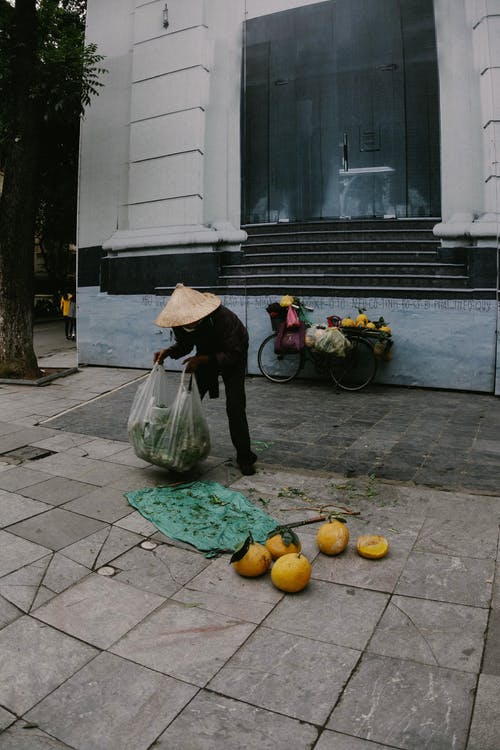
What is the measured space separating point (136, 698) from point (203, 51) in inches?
384

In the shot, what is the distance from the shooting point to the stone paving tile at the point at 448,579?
2871 mm

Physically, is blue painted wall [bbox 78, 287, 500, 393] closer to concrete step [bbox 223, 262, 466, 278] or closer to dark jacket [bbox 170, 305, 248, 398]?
concrete step [bbox 223, 262, 466, 278]

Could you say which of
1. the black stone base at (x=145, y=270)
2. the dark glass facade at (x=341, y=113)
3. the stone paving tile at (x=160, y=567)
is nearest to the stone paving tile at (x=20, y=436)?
the stone paving tile at (x=160, y=567)

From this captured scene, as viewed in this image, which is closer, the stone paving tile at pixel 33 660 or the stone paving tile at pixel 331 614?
the stone paving tile at pixel 33 660

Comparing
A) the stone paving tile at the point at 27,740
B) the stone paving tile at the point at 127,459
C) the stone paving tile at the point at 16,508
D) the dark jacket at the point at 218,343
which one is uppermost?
the dark jacket at the point at 218,343

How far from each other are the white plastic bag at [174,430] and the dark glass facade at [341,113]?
5.72 metres

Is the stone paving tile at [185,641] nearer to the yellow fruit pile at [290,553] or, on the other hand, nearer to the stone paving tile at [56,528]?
the yellow fruit pile at [290,553]

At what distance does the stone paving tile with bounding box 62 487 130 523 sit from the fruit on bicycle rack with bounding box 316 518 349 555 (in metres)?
1.45

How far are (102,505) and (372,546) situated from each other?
198 centimetres

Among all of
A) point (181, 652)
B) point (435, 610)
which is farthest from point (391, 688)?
point (181, 652)

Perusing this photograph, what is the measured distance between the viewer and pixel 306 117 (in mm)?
9141

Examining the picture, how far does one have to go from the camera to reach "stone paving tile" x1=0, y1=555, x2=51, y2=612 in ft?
9.52

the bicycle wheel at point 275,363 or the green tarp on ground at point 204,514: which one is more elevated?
the bicycle wheel at point 275,363

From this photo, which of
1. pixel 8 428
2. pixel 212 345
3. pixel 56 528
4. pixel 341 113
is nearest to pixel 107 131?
pixel 341 113
